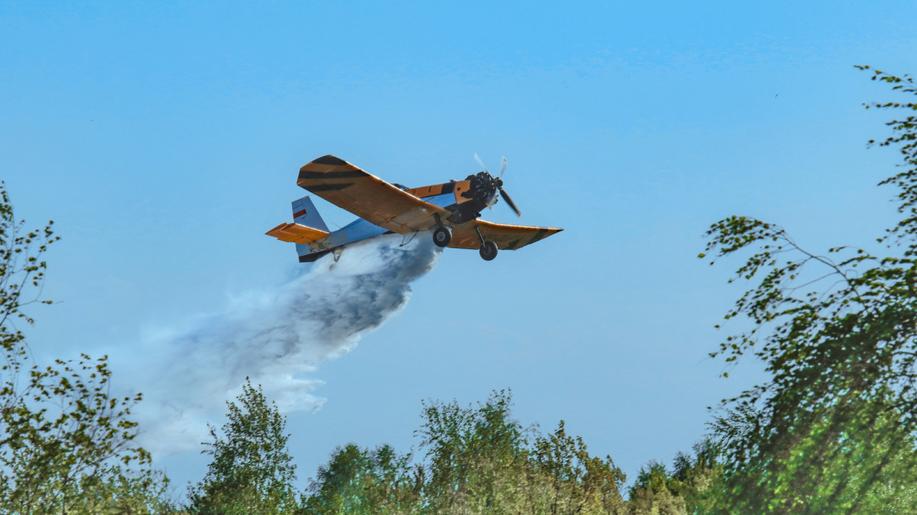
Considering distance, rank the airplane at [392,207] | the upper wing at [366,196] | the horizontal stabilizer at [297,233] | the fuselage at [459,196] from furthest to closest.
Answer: the horizontal stabilizer at [297,233] → the fuselage at [459,196] → the airplane at [392,207] → the upper wing at [366,196]

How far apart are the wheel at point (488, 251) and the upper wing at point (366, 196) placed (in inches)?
85.1

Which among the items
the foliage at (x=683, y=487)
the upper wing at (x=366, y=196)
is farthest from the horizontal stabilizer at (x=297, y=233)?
the foliage at (x=683, y=487)

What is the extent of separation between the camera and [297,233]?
40.1 m

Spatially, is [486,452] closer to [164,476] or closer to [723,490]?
[164,476]

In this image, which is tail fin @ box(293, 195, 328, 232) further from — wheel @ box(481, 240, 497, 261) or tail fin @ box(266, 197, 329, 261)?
wheel @ box(481, 240, 497, 261)

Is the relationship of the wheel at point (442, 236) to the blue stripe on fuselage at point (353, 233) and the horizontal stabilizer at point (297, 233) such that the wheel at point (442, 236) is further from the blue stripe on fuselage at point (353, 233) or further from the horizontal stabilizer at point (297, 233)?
the horizontal stabilizer at point (297, 233)

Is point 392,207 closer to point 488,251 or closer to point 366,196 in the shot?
point 366,196

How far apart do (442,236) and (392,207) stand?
1.88 metres

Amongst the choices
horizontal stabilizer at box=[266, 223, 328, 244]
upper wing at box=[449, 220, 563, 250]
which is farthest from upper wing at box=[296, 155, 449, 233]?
horizontal stabilizer at box=[266, 223, 328, 244]

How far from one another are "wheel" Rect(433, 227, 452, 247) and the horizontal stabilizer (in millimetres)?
5748

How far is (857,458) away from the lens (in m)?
14.3

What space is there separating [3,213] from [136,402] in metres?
4.54

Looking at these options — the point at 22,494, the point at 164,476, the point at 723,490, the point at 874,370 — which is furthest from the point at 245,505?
the point at 874,370

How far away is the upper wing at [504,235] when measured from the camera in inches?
1515
